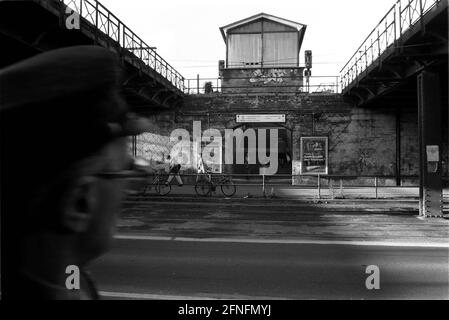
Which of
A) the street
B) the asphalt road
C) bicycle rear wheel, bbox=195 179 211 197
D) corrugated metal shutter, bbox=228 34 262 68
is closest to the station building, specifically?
bicycle rear wheel, bbox=195 179 211 197

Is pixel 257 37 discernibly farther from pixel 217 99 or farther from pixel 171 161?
pixel 171 161

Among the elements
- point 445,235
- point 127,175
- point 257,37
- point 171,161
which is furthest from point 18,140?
point 257,37

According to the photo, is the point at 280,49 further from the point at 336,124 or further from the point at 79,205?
the point at 79,205

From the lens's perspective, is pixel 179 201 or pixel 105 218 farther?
pixel 179 201

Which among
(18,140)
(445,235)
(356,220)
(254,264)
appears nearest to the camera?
(18,140)

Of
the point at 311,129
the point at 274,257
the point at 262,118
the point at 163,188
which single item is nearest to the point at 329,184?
the point at 311,129

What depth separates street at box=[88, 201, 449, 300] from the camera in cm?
507

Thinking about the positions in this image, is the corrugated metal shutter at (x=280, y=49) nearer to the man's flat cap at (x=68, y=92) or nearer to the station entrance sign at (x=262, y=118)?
the station entrance sign at (x=262, y=118)

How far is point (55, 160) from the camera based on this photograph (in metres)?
0.98

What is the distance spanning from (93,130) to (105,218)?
0.79ft

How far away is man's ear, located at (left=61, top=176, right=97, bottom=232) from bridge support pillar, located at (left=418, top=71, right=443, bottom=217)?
12513 mm

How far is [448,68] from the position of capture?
1262 centimetres
